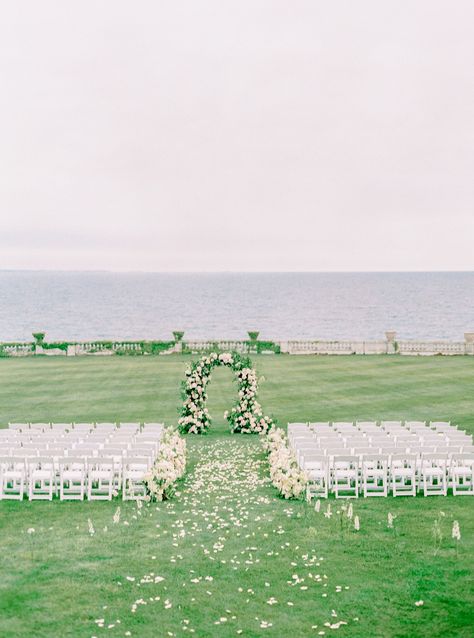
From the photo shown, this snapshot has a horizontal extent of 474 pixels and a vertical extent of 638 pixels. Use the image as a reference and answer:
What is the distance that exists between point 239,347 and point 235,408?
82.2 ft

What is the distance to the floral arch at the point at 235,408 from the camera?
2330 cm

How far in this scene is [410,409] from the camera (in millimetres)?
27219

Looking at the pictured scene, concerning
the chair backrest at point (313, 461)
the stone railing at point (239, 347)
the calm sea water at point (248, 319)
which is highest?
the calm sea water at point (248, 319)

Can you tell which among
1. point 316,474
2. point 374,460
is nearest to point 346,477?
point 316,474

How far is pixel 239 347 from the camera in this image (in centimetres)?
4869

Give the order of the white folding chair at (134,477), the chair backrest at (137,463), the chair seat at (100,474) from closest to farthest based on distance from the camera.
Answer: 1. the white folding chair at (134,477)
2. the chair seat at (100,474)
3. the chair backrest at (137,463)

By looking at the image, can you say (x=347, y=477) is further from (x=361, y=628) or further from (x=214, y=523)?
(x=361, y=628)

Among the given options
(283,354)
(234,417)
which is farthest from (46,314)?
(234,417)

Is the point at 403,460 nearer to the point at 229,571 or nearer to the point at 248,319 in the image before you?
the point at 229,571

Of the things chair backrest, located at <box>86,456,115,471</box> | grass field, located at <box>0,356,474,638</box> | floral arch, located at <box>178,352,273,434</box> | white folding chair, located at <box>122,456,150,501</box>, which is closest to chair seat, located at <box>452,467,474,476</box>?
grass field, located at <box>0,356,474,638</box>

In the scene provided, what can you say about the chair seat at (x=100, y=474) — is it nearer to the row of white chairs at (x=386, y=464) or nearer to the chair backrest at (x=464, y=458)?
the row of white chairs at (x=386, y=464)

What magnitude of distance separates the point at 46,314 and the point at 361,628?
169 m

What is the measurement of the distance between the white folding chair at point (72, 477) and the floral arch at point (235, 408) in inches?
298

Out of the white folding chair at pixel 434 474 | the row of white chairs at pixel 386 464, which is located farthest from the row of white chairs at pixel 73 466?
the white folding chair at pixel 434 474
